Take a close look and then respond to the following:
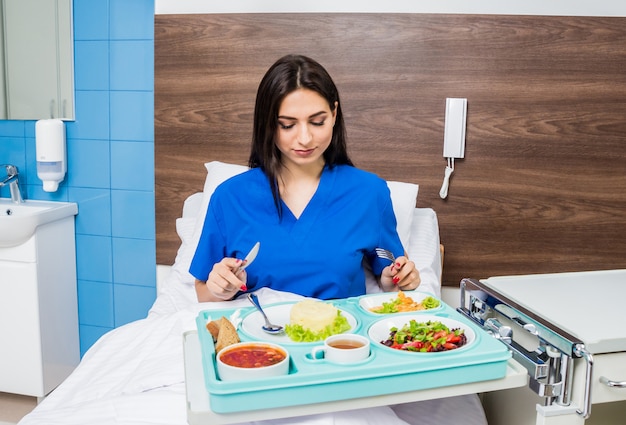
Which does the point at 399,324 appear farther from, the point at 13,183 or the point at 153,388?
the point at 13,183

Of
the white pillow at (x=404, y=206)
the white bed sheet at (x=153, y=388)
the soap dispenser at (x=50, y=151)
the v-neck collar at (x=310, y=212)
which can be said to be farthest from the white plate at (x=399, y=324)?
the soap dispenser at (x=50, y=151)

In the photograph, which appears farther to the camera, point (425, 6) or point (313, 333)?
point (425, 6)

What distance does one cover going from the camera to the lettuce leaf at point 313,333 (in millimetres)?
1124

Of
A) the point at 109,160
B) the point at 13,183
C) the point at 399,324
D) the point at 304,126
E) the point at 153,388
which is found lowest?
the point at 153,388

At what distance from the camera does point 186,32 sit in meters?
2.24

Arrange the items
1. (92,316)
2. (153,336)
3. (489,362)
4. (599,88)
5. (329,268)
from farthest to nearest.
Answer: (92,316) → (599,88) → (329,268) → (153,336) → (489,362)

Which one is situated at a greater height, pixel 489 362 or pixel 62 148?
pixel 62 148

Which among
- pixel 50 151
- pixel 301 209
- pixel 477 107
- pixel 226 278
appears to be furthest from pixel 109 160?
pixel 477 107

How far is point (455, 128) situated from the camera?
2.12 meters

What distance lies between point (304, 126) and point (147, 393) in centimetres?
73

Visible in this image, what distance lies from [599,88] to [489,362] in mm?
1470

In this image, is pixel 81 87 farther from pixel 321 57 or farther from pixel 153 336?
pixel 153 336

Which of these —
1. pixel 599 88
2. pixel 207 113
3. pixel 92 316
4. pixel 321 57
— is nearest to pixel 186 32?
pixel 207 113

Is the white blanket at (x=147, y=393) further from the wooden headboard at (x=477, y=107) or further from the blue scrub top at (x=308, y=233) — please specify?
the wooden headboard at (x=477, y=107)
